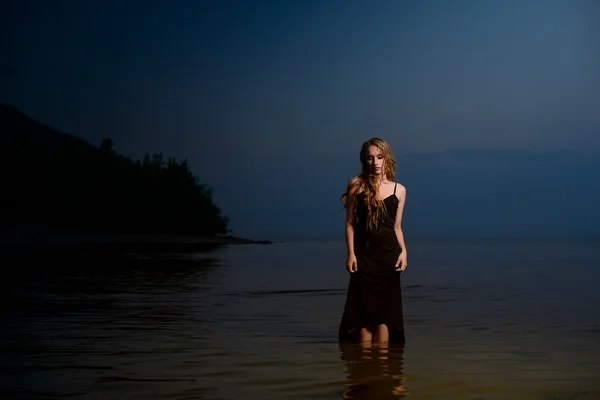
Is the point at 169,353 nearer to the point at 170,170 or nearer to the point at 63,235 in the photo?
the point at 63,235

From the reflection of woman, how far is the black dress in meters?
0.39

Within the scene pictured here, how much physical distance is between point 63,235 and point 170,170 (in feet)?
73.9

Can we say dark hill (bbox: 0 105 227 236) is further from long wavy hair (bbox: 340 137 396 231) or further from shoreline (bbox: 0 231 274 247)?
long wavy hair (bbox: 340 137 396 231)

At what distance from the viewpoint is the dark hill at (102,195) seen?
74938mm

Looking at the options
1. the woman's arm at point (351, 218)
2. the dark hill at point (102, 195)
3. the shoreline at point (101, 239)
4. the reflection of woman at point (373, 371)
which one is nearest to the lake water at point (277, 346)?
the reflection of woman at point (373, 371)

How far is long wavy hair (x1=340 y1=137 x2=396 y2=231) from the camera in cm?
812

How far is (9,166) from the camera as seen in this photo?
78.9m

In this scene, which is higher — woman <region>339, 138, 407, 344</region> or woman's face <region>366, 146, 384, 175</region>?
woman's face <region>366, 146, 384, 175</region>

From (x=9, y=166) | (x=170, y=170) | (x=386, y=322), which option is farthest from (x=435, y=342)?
(x=170, y=170)

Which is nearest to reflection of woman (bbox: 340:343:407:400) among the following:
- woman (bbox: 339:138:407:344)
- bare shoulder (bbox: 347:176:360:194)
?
woman (bbox: 339:138:407:344)

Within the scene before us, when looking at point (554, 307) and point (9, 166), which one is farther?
point (9, 166)

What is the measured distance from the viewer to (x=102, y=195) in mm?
82125

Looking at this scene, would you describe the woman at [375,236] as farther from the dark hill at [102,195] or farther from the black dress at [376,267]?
the dark hill at [102,195]

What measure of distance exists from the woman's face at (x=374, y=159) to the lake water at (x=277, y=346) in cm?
178
